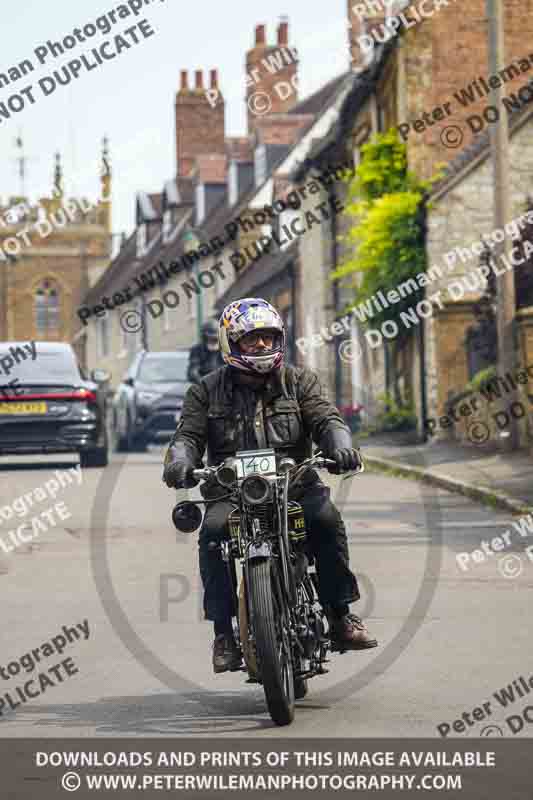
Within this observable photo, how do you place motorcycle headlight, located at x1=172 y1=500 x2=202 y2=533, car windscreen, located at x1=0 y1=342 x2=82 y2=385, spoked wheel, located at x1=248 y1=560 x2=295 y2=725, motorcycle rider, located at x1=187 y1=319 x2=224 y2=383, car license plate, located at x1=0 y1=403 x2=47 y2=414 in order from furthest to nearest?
motorcycle rider, located at x1=187 y1=319 x2=224 y2=383, car windscreen, located at x1=0 y1=342 x2=82 y2=385, car license plate, located at x1=0 y1=403 x2=47 y2=414, motorcycle headlight, located at x1=172 y1=500 x2=202 y2=533, spoked wheel, located at x1=248 y1=560 x2=295 y2=725

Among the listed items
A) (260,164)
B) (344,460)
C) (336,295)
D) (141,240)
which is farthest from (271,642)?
(141,240)

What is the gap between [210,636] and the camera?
8633 mm

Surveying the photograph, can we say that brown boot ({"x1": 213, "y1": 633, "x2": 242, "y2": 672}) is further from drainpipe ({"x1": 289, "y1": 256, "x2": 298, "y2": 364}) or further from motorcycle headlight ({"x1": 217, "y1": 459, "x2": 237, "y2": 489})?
drainpipe ({"x1": 289, "y1": 256, "x2": 298, "y2": 364})

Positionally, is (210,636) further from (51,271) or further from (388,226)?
(51,271)

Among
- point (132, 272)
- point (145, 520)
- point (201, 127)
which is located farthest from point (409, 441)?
point (132, 272)

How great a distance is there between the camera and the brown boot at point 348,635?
22.5ft

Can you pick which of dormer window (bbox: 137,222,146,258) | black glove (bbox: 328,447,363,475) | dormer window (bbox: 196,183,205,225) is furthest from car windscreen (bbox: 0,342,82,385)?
dormer window (bbox: 137,222,146,258)

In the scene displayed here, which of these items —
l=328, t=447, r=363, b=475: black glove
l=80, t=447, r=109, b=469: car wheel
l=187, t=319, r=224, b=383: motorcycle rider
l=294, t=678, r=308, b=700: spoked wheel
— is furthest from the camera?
l=187, t=319, r=224, b=383: motorcycle rider

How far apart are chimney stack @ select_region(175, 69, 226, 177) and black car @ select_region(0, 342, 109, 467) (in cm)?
4163

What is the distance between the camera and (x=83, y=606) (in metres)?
9.87

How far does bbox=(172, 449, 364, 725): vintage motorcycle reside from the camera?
6219 millimetres

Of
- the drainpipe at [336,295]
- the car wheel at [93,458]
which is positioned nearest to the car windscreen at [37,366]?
the car wheel at [93,458]

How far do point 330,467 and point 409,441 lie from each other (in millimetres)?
19956

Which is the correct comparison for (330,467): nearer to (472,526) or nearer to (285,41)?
(472,526)
